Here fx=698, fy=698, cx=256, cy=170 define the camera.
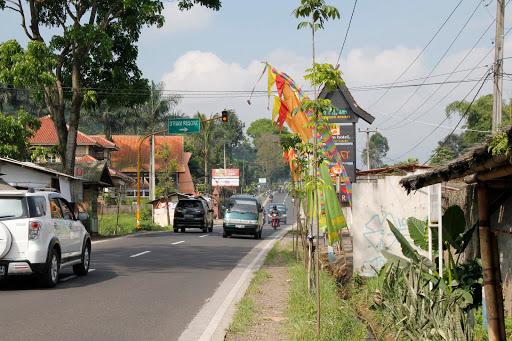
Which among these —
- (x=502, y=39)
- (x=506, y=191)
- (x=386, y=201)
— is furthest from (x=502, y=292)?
(x=502, y=39)

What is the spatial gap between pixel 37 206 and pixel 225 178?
82.7 metres

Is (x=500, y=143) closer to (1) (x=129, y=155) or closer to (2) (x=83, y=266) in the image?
(2) (x=83, y=266)

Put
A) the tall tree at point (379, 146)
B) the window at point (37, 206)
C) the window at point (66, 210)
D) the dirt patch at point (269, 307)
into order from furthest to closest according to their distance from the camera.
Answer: the tall tree at point (379, 146), the window at point (66, 210), the window at point (37, 206), the dirt patch at point (269, 307)

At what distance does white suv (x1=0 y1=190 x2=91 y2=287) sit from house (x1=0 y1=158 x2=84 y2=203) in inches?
547

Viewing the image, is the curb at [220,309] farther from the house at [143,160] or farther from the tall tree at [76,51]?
the house at [143,160]

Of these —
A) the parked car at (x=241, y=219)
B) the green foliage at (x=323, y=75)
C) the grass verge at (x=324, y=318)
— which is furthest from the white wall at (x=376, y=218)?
the parked car at (x=241, y=219)

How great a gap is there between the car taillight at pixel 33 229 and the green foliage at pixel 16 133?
695 inches

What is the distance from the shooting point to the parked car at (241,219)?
106ft

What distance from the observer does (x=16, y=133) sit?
28891 mm

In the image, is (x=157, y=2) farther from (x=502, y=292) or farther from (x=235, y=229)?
(x=502, y=292)

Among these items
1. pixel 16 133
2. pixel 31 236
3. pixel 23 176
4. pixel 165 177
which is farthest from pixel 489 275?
pixel 165 177

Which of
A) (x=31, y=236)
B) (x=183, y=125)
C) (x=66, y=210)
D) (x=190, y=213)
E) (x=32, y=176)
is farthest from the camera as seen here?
(x=183, y=125)

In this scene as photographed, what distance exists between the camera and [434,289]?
31.2ft

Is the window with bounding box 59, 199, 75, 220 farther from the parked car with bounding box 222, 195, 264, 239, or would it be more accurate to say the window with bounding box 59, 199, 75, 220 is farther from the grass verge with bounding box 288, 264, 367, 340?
the parked car with bounding box 222, 195, 264, 239
